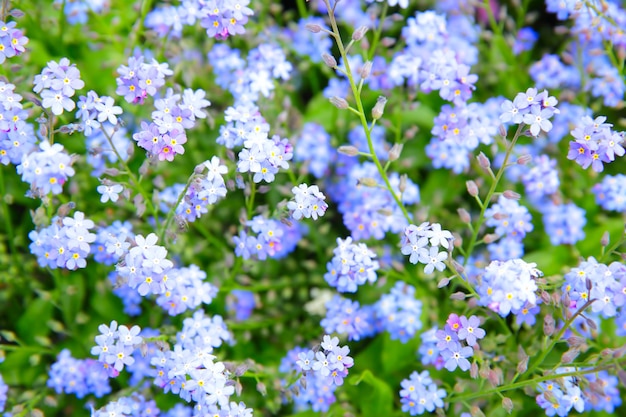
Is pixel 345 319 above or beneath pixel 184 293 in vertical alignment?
beneath

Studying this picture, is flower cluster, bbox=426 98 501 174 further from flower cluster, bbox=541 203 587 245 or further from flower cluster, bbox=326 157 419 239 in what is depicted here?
flower cluster, bbox=541 203 587 245

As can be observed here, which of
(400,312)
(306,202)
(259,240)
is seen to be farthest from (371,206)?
(306,202)

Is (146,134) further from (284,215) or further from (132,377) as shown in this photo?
(132,377)

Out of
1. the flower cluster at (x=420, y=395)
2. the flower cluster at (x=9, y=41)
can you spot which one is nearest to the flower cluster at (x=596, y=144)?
the flower cluster at (x=420, y=395)

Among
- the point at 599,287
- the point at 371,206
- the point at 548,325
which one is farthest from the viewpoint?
the point at 371,206

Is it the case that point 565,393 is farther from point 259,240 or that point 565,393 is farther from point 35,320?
point 35,320
